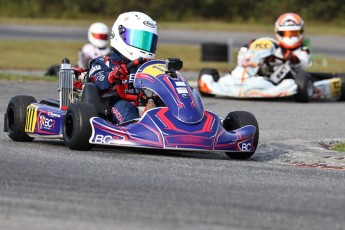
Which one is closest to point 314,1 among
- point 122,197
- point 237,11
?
point 237,11

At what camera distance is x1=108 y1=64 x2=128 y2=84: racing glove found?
9312 millimetres

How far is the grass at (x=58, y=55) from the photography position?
2317 centimetres

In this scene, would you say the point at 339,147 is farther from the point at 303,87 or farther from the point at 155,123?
the point at 303,87

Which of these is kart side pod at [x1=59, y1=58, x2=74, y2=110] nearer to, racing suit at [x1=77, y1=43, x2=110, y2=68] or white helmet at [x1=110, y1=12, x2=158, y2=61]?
white helmet at [x1=110, y1=12, x2=158, y2=61]

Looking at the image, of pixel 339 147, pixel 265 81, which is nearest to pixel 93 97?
pixel 339 147

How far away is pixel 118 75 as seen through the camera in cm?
932

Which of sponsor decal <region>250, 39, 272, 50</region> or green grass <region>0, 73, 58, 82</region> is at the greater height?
sponsor decal <region>250, 39, 272, 50</region>

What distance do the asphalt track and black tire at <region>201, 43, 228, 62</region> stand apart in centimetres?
1535

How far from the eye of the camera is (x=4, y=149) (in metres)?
8.74

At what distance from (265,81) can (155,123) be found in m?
7.21

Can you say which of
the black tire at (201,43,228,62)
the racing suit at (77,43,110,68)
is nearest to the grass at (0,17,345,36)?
the black tire at (201,43,228,62)

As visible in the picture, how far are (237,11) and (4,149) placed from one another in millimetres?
33563

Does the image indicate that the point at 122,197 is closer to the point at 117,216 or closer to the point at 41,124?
the point at 117,216

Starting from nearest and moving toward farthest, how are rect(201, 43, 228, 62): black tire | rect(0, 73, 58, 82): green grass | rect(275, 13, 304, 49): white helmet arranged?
1. rect(275, 13, 304, 49): white helmet
2. rect(0, 73, 58, 82): green grass
3. rect(201, 43, 228, 62): black tire
